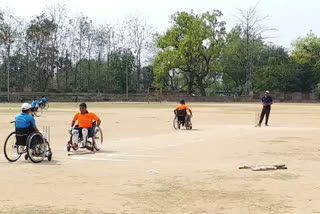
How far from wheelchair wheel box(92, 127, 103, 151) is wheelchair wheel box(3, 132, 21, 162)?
222 centimetres

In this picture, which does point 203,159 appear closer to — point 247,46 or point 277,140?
point 277,140

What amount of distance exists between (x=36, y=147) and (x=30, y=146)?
0.18m

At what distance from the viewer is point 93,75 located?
299 ft

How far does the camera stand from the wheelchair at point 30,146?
11102 mm

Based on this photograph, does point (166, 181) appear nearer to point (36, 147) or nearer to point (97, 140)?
point (36, 147)

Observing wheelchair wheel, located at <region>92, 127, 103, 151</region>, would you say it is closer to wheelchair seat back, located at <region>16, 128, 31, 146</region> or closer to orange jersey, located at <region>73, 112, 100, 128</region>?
orange jersey, located at <region>73, 112, 100, 128</region>

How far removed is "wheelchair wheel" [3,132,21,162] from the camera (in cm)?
1138

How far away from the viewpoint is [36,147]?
1126 centimetres

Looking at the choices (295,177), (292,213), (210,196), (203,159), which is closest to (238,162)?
(203,159)

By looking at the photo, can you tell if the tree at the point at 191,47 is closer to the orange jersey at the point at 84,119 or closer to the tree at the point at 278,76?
the tree at the point at 278,76

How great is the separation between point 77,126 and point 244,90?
75988mm

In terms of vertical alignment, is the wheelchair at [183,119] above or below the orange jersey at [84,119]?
below

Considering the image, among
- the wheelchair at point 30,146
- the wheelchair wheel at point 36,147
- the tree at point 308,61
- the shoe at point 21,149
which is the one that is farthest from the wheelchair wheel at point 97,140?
the tree at point 308,61

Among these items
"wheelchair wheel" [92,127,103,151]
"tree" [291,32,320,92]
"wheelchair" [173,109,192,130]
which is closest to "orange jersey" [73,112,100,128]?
"wheelchair wheel" [92,127,103,151]
